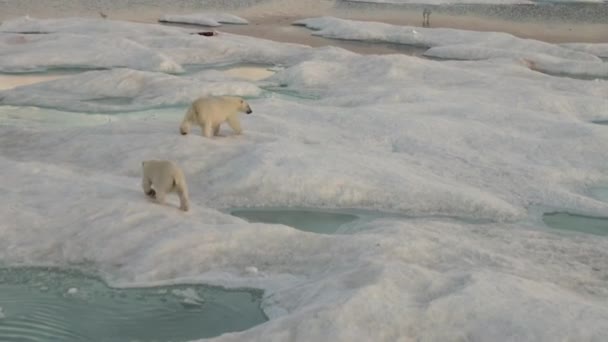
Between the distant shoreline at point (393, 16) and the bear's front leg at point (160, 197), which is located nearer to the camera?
the bear's front leg at point (160, 197)

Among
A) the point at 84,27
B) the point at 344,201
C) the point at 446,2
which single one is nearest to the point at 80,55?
the point at 84,27

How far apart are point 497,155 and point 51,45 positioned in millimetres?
12863

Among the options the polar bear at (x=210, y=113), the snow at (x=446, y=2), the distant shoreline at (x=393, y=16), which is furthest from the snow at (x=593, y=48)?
the snow at (x=446, y=2)

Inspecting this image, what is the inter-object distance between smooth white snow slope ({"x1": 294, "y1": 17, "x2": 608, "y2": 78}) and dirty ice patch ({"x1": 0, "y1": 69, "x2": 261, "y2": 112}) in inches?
353

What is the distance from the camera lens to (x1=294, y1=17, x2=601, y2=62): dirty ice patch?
23.2 metres

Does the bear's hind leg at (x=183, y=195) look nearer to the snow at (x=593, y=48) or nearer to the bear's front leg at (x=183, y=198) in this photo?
the bear's front leg at (x=183, y=198)

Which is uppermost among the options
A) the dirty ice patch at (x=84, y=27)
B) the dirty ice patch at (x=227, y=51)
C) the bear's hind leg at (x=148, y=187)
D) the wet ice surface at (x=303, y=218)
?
the bear's hind leg at (x=148, y=187)

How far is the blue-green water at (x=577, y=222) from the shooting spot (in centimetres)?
796

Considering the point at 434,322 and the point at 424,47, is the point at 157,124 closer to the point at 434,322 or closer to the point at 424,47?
the point at 434,322

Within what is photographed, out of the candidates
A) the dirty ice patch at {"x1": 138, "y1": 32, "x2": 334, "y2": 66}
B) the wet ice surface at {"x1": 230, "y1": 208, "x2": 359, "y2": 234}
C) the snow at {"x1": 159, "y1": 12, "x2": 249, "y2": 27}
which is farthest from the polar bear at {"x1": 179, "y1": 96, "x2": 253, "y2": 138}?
the snow at {"x1": 159, "y1": 12, "x2": 249, "y2": 27}

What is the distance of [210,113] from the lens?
387 inches

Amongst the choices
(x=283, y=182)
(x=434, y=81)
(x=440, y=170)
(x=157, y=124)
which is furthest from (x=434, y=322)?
(x=434, y=81)

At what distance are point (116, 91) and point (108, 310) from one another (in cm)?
978

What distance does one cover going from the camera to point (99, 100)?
1451 centimetres
